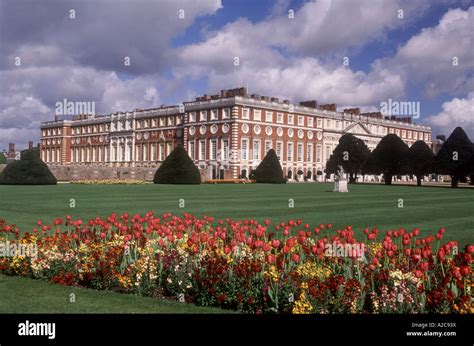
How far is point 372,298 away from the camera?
6102 millimetres

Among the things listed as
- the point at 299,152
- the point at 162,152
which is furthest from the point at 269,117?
the point at 162,152

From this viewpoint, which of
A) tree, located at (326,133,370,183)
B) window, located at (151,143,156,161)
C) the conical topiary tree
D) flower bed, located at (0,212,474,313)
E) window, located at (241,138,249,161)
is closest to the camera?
flower bed, located at (0,212,474,313)

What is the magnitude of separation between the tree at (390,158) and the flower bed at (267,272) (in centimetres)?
6420

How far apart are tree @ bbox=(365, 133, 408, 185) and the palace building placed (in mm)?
17016

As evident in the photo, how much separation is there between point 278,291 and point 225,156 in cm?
7234

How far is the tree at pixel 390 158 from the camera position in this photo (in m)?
69.8

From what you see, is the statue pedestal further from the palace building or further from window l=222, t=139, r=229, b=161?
window l=222, t=139, r=229, b=161

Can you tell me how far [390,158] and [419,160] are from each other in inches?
165

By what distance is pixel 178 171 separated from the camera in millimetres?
53094

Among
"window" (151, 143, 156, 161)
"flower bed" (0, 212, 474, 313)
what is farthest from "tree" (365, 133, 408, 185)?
"flower bed" (0, 212, 474, 313)

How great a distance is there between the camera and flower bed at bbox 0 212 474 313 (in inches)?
236

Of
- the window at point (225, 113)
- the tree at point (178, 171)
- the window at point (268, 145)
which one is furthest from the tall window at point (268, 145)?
the tree at point (178, 171)

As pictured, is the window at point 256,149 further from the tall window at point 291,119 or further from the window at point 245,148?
the tall window at point 291,119
